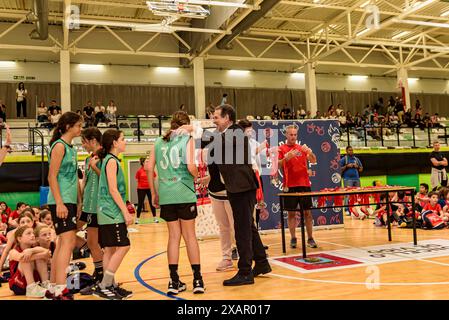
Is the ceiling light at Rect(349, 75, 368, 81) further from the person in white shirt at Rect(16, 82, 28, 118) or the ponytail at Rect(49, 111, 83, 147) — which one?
the ponytail at Rect(49, 111, 83, 147)

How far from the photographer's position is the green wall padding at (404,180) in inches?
607

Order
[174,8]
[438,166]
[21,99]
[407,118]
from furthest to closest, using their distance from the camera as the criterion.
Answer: [407,118] < [21,99] < [174,8] < [438,166]

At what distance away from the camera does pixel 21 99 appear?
17.5 metres

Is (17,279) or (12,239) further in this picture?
(12,239)

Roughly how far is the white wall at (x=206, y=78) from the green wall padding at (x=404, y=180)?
28.4 feet

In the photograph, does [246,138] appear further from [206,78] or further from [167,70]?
[206,78]

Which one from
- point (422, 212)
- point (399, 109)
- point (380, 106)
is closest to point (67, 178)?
point (422, 212)

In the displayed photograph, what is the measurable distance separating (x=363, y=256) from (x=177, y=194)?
2.74m

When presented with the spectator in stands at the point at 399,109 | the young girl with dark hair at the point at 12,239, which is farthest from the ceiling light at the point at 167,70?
the young girl with dark hair at the point at 12,239

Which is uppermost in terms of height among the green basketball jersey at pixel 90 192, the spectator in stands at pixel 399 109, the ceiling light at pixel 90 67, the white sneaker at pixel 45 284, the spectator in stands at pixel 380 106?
the ceiling light at pixel 90 67

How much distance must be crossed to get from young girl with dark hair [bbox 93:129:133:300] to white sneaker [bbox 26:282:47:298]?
1.68 feet

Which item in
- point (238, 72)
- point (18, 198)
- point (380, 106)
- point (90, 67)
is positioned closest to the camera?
point (18, 198)

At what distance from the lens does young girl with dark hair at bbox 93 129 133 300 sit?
374 cm

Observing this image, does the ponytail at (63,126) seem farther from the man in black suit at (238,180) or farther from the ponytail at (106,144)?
the man in black suit at (238,180)
